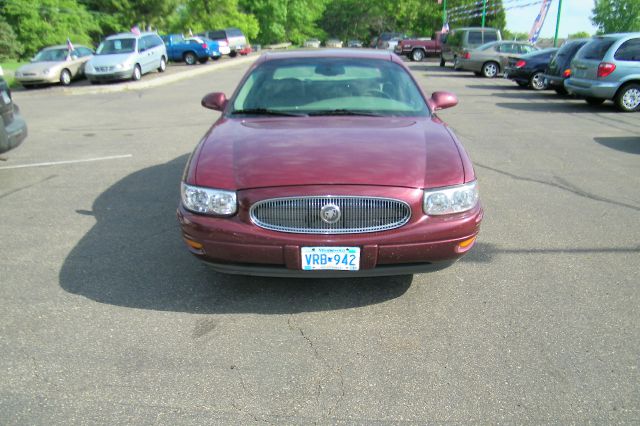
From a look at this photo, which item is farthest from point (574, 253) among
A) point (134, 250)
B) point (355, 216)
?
point (134, 250)

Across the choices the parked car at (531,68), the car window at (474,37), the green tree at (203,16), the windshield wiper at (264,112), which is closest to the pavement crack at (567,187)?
the windshield wiper at (264,112)

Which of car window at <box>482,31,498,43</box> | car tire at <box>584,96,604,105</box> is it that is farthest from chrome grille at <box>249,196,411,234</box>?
car window at <box>482,31,498,43</box>

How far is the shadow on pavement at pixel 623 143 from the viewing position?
840 centimetres

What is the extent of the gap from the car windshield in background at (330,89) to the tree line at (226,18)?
2886 cm

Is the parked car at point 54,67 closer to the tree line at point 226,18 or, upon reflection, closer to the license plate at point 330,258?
the tree line at point 226,18

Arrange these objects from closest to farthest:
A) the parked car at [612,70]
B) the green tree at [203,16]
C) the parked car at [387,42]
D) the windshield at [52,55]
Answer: the parked car at [612,70] < the windshield at [52,55] < the green tree at [203,16] < the parked car at [387,42]

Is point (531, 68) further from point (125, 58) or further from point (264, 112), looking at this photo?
point (264, 112)

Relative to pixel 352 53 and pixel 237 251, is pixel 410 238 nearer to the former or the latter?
pixel 237 251

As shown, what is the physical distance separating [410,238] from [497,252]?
155cm

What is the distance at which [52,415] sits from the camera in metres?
2.56

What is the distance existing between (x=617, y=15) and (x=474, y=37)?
4800 centimetres

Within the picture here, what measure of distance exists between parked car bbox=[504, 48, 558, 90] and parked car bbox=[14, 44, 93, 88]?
1544 centimetres

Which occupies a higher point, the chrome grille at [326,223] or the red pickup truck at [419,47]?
the red pickup truck at [419,47]

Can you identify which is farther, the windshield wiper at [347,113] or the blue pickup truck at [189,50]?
the blue pickup truck at [189,50]
